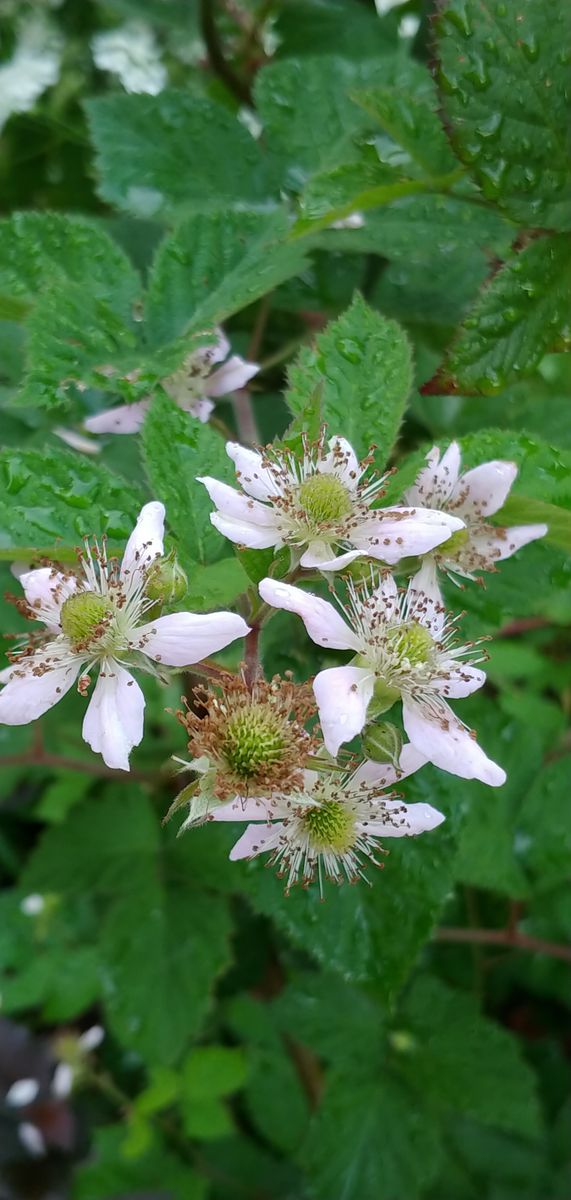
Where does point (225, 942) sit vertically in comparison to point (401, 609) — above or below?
below

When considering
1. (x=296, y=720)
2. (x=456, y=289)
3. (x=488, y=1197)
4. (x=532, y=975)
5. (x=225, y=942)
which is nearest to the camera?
(x=296, y=720)

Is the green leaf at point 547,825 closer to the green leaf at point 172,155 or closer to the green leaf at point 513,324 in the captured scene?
the green leaf at point 513,324

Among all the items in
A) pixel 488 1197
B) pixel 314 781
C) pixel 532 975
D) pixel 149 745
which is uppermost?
pixel 314 781

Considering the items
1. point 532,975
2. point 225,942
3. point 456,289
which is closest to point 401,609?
point 456,289

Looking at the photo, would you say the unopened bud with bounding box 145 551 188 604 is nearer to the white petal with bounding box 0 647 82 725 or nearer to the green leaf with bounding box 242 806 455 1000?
the white petal with bounding box 0 647 82 725

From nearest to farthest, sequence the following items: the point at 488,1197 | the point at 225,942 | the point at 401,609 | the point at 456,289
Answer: the point at 401,609, the point at 456,289, the point at 225,942, the point at 488,1197

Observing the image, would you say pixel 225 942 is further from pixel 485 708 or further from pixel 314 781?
pixel 314 781

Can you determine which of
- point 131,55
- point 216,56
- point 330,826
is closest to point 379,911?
point 330,826
